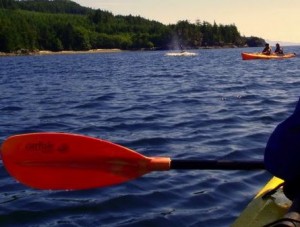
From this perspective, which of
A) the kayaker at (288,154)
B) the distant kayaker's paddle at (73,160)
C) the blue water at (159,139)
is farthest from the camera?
the blue water at (159,139)

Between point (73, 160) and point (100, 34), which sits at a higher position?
point (100, 34)

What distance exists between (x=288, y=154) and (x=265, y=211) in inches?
32.7

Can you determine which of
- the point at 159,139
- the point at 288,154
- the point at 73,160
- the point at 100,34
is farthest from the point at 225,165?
the point at 100,34

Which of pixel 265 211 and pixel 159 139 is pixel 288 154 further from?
pixel 159 139

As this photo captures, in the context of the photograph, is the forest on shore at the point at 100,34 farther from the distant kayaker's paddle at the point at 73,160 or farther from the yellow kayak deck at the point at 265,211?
the yellow kayak deck at the point at 265,211

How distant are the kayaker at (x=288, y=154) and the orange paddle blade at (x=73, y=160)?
1566 mm

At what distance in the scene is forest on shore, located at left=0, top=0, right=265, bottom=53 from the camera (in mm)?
111375

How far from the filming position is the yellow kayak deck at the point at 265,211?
306 cm

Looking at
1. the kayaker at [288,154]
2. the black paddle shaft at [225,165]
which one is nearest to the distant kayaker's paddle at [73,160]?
the black paddle shaft at [225,165]

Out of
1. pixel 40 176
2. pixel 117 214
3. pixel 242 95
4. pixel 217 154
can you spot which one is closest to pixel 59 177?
pixel 40 176

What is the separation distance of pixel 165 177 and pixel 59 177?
6.45 feet

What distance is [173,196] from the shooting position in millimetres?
5078

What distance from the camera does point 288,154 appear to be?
2.47m

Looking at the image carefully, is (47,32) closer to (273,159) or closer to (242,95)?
(242,95)
